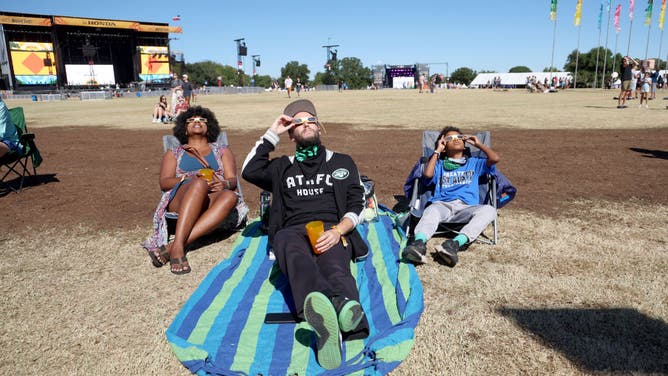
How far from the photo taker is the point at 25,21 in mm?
51188

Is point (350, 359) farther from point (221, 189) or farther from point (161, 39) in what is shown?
point (161, 39)

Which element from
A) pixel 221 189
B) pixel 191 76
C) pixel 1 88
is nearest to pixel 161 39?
pixel 1 88

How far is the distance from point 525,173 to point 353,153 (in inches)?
137

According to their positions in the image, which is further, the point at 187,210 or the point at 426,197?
the point at 426,197

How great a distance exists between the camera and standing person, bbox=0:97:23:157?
604 cm

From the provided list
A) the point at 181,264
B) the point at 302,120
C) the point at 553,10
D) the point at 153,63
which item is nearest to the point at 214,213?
the point at 181,264

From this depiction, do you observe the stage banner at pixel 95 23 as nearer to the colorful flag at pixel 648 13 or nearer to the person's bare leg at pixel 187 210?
the person's bare leg at pixel 187 210

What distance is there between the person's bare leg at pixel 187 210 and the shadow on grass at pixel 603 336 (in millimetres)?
2712

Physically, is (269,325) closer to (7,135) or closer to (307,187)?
(307,187)

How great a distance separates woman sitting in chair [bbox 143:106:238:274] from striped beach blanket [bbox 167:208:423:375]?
0.44m

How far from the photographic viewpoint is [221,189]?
443 centimetres

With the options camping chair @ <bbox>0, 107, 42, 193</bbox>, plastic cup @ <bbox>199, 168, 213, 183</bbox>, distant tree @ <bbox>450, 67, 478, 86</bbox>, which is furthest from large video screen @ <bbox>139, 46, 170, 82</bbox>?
distant tree @ <bbox>450, 67, 478, 86</bbox>

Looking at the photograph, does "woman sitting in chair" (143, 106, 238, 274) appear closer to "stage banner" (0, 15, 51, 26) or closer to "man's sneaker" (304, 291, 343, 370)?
"man's sneaker" (304, 291, 343, 370)

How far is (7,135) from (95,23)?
5859 cm
